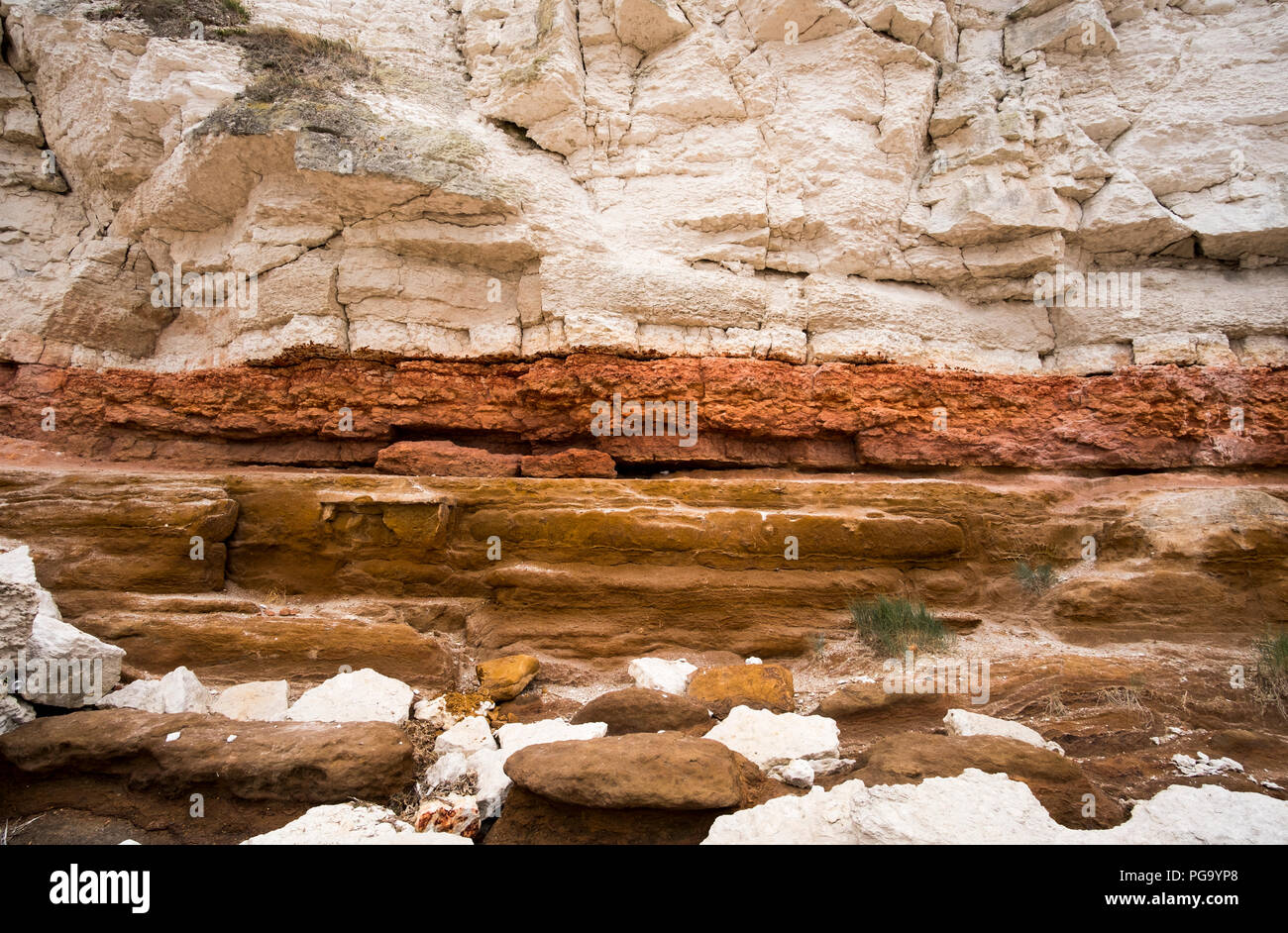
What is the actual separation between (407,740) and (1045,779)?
11.1 ft

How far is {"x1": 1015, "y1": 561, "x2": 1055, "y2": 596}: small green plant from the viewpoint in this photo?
579cm

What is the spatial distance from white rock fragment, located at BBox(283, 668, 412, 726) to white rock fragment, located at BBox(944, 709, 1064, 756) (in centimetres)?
359

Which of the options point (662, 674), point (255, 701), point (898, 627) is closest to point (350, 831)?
point (255, 701)

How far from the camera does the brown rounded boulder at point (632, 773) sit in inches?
113

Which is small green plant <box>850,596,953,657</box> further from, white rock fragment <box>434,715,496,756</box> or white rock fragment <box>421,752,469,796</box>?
white rock fragment <box>421,752,469,796</box>

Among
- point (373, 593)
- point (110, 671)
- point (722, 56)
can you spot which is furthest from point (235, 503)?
point (722, 56)

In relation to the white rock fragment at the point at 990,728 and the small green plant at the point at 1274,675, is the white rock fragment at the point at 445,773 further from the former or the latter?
the small green plant at the point at 1274,675

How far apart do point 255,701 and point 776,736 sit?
3.49 metres

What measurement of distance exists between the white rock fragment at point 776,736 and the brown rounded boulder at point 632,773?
17.5 inches

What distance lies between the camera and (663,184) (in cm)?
804

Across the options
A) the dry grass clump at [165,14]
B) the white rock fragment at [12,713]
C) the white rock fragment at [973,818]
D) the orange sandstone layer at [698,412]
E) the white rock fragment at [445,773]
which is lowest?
the white rock fragment at [445,773]

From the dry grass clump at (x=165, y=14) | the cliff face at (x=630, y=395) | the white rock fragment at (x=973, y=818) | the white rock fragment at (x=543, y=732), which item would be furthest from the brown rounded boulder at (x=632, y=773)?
the dry grass clump at (x=165, y=14)

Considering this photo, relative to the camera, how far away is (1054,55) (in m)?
8.41

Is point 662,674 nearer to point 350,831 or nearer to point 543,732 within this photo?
point 543,732
